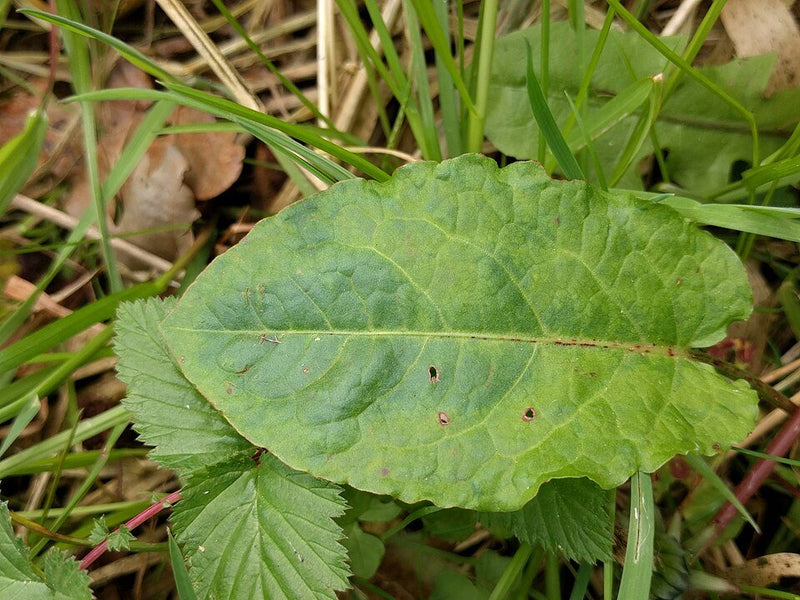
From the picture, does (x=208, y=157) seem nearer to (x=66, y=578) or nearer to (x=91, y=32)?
(x=91, y=32)

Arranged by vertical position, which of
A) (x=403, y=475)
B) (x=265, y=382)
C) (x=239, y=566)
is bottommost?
(x=239, y=566)

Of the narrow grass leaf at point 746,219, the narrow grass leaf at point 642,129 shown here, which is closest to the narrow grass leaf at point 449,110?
the narrow grass leaf at point 642,129

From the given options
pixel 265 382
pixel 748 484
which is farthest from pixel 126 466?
pixel 748 484

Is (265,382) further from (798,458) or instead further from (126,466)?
(798,458)

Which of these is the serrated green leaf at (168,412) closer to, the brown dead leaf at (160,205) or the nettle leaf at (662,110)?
the brown dead leaf at (160,205)

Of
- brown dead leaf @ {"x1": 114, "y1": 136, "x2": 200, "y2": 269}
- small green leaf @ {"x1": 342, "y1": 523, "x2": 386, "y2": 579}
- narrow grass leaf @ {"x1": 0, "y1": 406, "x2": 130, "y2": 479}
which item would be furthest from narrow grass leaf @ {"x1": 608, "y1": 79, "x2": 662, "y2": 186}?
narrow grass leaf @ {"x1": 0, "y1": 406, "x2": 130, "y2": 479}

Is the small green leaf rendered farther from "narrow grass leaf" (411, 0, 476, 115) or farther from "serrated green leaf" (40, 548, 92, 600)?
"narrow grass leaf" (411, 0, 476, 115)
